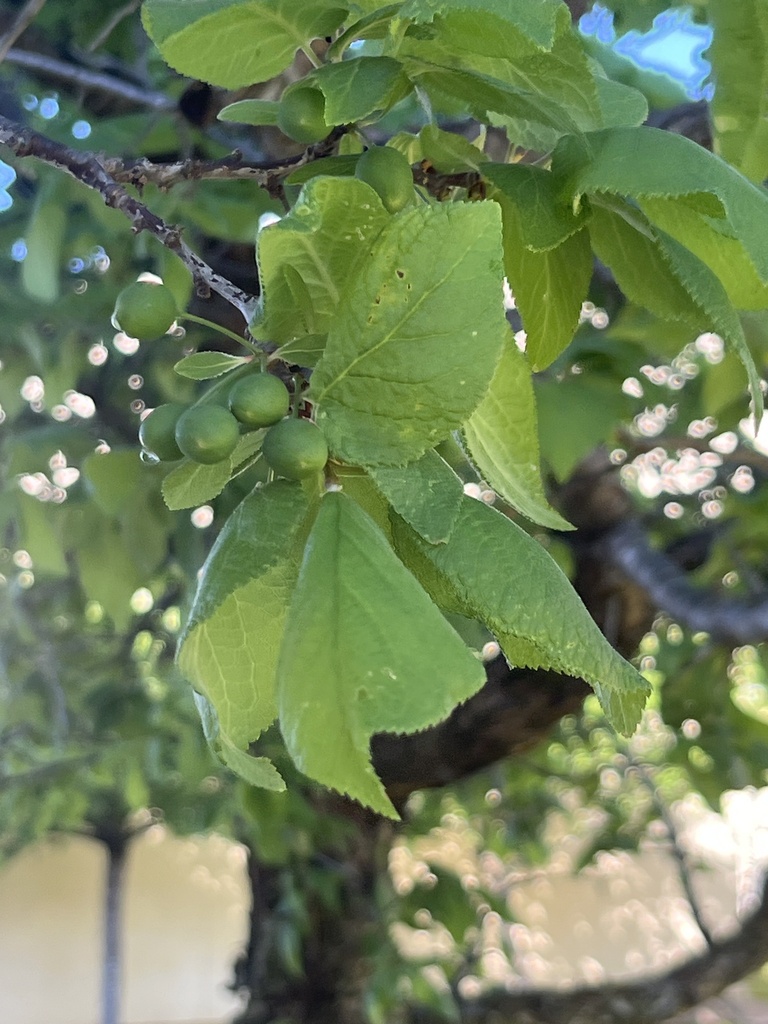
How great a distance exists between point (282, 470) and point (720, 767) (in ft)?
4.58

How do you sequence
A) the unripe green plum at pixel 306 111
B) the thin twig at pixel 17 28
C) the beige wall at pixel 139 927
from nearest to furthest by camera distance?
1. the unripe green plum at pixel 306 111
2. the thin twig at pixel 17 28
3. the beige wall at pixel 139 927

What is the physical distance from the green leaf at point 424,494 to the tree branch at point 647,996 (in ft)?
5.92

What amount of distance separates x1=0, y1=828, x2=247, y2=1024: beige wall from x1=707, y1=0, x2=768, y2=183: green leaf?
5688 mm

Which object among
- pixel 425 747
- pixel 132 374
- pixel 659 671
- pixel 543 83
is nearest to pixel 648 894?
pixel 659 671

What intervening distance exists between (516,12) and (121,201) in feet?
0.51

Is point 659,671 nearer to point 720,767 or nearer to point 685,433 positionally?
point 720,767

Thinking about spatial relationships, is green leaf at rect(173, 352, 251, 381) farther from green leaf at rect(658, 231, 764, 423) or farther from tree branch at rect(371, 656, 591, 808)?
tree branch at rect(371, 656, 591, 808)

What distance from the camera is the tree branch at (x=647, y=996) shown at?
170cm

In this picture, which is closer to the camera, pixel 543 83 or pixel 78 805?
pixel 543 83

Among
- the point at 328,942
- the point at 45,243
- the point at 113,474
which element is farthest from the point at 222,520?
the point at 328,942

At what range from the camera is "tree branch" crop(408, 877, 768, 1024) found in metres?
1.70

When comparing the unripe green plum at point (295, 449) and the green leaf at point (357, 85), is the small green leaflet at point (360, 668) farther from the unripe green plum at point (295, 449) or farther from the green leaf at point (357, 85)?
the green leaf at point (357, 85)

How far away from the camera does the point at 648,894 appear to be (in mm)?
5059

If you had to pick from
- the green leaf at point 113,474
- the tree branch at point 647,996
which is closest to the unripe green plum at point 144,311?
the green leaf at point 113,474
